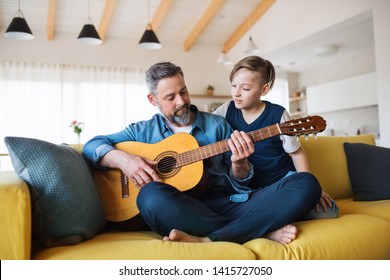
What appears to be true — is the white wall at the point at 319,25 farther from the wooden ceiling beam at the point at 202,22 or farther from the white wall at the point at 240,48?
the wooden ceiling beam at the point at 202,22

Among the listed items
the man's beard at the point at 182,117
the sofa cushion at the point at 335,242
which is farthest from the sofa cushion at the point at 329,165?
the man's beard at the point at 182,117

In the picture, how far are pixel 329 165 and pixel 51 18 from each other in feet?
17.7

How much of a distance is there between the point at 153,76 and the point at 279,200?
2.84 feet

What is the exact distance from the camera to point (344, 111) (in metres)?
7.28

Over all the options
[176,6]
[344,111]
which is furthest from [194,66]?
[344,111]

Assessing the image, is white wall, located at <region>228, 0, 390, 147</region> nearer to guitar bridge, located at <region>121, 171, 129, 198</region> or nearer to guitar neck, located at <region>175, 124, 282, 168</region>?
guitar neck, located at <region>175, 124, 282, 168</region>

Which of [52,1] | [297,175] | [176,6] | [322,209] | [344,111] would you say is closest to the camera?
[297,175]

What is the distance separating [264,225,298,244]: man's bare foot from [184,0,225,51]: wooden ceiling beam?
5.53 meters

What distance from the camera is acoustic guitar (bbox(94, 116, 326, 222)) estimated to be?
1.44 m

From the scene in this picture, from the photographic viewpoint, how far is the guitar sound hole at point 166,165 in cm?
152

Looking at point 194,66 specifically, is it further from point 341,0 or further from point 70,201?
point 70,201

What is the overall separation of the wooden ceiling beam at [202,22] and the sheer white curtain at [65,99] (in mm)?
1216

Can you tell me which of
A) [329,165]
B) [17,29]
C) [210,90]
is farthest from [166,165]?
[210,90]

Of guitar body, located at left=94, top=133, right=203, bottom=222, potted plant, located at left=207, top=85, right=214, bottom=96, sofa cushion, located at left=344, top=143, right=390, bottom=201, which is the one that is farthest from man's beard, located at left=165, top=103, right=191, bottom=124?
potted plant, located at left=207, top=85, right=214, bottom=96
